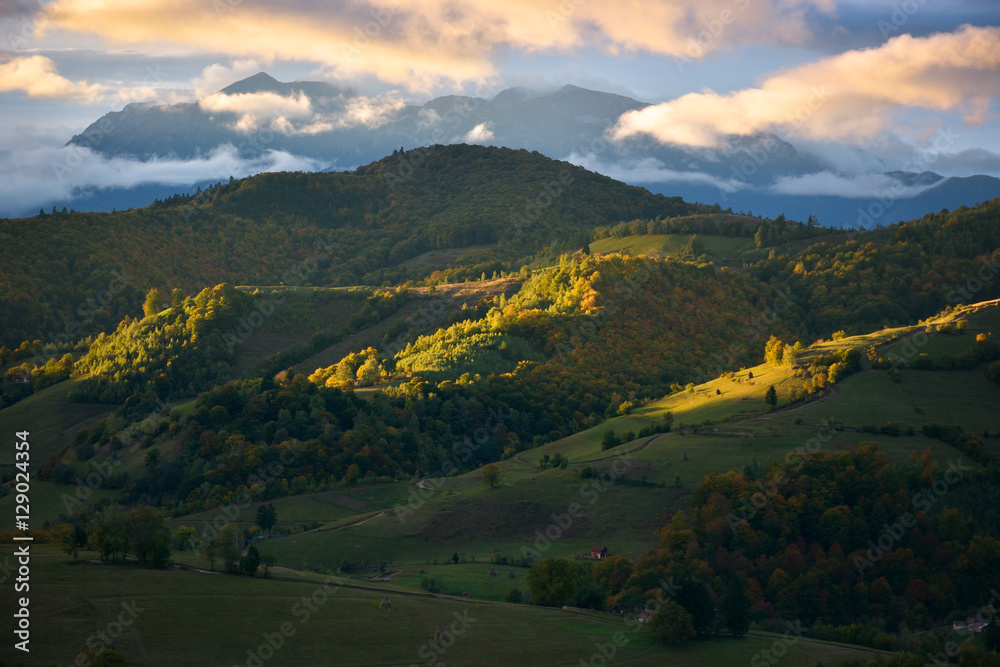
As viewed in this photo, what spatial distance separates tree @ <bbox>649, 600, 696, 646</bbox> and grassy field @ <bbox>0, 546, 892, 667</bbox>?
831 millimetres

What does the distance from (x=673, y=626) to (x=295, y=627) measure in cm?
2259

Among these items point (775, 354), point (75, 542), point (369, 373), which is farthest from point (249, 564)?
point (369, 373)

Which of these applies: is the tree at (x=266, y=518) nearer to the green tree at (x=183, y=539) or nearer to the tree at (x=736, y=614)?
the green tree at (x=183, y=539)

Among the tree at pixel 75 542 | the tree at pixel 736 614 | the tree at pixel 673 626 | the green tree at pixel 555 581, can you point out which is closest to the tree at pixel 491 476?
the green tree at pixel 555 581

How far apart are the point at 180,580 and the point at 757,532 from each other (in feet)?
158

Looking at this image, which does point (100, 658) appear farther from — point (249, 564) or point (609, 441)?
point (609, 441)

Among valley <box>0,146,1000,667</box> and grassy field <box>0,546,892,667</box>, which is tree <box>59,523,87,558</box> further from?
grassy field <box>0,546,892,667</box>

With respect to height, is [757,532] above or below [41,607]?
below

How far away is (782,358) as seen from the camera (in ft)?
450

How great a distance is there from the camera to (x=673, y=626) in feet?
196

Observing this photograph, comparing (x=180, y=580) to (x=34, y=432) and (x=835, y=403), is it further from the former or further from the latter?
(x=34, y=432)

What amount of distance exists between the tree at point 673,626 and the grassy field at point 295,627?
83 cm

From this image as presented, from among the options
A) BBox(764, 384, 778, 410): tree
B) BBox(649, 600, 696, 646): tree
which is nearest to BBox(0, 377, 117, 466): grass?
BBox(764, 384, 778, 410): tree

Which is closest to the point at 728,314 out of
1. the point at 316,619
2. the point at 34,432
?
the point at 34,432
